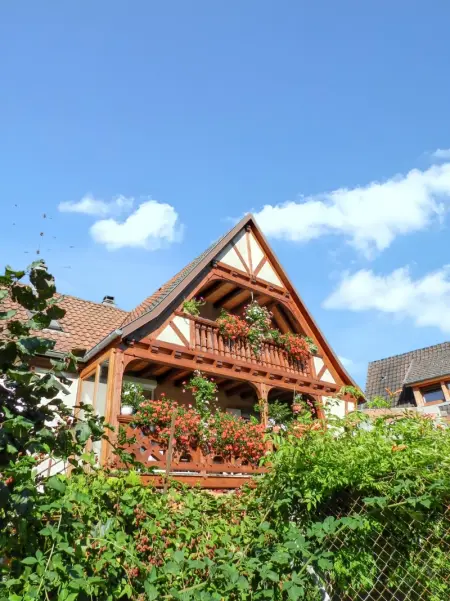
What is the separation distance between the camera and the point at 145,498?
3.06 metres

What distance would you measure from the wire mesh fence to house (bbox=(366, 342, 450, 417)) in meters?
20.7

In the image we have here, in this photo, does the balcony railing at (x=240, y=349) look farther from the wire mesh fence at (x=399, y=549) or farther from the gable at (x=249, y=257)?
the wire mesh fence at (x=399, y=549)

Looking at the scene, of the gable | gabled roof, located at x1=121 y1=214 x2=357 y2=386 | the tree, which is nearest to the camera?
the tree

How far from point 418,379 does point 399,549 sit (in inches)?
924

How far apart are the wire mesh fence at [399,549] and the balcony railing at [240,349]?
785 centimetres

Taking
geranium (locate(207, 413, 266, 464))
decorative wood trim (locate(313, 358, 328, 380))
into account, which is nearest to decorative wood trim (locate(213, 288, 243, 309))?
decorative wood trim (locate(313, 358, 328, 380))

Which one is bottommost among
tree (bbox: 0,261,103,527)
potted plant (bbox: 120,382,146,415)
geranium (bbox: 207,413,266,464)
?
tree (bbox: 0,261,103,527)

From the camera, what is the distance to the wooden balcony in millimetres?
8719

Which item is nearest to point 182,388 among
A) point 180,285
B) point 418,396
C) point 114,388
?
point 180,285

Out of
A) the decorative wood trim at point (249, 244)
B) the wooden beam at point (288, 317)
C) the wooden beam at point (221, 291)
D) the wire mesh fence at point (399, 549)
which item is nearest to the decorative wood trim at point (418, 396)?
the wooden beam at point (288, 317)

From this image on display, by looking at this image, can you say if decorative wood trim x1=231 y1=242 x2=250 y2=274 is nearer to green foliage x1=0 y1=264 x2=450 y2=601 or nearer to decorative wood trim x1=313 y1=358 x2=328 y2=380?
decorative wood trim x1=313 y1=358 x2=328 y2=380

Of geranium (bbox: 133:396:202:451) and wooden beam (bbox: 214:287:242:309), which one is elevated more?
wooden beam (bbox: 214:287:242:309)

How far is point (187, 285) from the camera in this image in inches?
449

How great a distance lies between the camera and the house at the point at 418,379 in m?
24.6
